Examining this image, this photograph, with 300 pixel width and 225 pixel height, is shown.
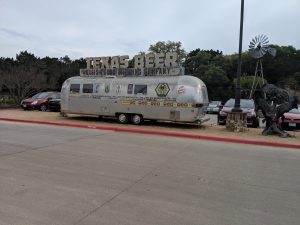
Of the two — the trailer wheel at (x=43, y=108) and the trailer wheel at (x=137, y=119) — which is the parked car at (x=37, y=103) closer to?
the trailer wheel at (x=43, y=108)

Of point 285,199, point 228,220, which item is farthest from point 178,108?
point 228,220

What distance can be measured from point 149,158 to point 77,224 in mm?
4746

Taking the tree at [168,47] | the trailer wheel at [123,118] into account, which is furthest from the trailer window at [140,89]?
the tree at [168,47]

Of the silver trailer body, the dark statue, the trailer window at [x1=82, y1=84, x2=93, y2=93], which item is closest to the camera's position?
the dark statue

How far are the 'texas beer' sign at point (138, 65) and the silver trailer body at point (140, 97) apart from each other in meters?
0.65

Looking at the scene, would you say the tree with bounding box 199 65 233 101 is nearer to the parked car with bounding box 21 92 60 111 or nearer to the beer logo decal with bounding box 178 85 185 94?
the parked car with bounding box 21 92 60 111

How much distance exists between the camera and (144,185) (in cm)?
642

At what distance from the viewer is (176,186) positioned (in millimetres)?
6426

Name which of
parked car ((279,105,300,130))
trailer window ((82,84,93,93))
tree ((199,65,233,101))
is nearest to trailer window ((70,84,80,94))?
trailer window ((82,84,93,93))

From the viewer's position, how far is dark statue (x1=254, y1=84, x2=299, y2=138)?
14.2m

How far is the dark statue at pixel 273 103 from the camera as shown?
561 inches

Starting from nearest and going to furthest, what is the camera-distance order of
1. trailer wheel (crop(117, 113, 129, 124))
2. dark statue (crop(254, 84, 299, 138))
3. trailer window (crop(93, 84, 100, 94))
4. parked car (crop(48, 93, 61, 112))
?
dark statue (crop(254, 84, 299, 138)) → trailer wheel (crop(117, 113, 129, 124)) → trailer window (crop(93, 84, 100, 94)) → parked car (crop(48, 93, 61, 112))

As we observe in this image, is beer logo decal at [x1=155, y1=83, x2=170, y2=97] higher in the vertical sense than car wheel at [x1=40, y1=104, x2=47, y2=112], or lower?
higher

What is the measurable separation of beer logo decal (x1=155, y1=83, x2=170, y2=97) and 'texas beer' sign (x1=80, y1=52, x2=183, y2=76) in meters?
0.89
